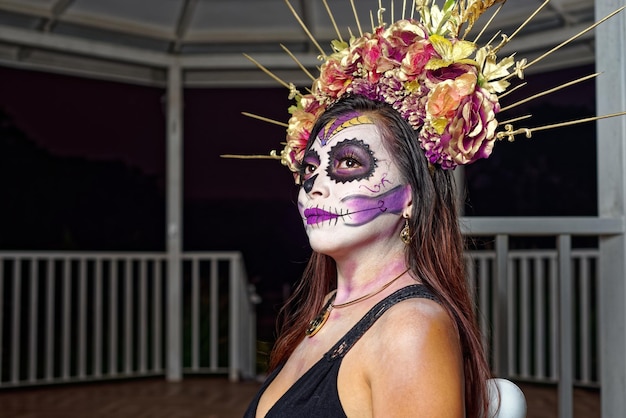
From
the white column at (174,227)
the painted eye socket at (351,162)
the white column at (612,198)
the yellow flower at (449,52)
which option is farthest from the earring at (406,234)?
the white column at (174,227)

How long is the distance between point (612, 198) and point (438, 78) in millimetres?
971

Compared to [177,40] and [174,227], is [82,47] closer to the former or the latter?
[177,40]

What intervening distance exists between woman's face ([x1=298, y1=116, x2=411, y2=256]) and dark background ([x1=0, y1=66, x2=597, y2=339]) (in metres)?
4.30

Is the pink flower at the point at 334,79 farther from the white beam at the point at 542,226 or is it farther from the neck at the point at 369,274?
the white beam at the point at 542,226

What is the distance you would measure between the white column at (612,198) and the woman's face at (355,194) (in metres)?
0.95

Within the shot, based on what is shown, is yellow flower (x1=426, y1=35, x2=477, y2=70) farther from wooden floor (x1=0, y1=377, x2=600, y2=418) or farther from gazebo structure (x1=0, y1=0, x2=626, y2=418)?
gazebo structure (x1=0, y1=0, x2=626, y2=418)

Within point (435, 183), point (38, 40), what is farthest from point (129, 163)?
point (435, 183)

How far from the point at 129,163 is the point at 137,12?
179cm

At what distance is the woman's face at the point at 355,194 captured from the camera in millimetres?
1233

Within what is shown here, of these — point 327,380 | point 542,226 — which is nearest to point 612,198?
point 542,226

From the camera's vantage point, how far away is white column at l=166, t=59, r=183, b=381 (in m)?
5.47

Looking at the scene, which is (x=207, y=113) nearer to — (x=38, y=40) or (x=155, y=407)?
(x=38, y=40)

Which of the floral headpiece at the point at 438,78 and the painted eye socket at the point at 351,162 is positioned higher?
the floral headpiece at the point at 438,78

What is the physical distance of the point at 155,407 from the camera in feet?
14.6
